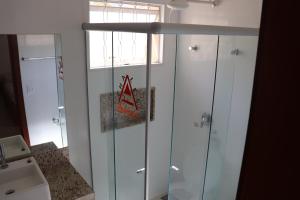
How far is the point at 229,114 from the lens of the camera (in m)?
2.75

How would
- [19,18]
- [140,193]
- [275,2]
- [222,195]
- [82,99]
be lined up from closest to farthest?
1. [275,2]
2. [19,18]
3. [82,99]
4. [140,193]
5. [222,195]

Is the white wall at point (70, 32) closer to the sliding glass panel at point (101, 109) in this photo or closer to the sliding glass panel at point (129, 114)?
the sliding glass panel at point (101, 109)

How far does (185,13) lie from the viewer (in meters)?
3.01

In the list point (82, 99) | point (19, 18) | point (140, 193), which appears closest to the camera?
point (19, 18)

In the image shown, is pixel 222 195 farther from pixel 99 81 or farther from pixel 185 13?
pixel 185 13

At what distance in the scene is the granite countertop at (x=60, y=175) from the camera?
190cm

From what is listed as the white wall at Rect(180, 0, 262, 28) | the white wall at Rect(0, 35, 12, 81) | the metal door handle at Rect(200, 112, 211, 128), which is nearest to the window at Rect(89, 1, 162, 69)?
the white wall at Rect(180, 0, 262, 28)

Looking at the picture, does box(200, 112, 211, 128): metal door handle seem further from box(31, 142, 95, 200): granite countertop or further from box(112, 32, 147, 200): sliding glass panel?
box(31, 142, 95, 200): granite countertop

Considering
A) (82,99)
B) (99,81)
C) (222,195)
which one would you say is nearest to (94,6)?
(99,81)

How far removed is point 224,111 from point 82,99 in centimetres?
151

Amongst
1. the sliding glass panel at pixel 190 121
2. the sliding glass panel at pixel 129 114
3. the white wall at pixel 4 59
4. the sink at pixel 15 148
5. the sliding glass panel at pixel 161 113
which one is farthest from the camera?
the sliding glass panel at pixel 161 113

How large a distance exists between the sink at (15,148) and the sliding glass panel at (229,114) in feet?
6.35

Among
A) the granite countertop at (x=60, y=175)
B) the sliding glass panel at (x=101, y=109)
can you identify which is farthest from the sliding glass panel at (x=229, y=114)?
the granite countertop at (x=60, y=175)

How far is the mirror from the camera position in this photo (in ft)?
6.36
